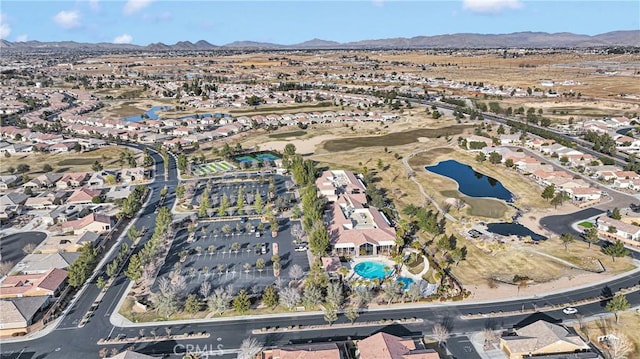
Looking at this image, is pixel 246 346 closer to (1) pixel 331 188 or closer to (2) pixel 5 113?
(1) pixel 331 188

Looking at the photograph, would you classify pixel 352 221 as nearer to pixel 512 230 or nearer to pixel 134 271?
pixel 512 230

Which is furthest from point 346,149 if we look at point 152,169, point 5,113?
point 5,113

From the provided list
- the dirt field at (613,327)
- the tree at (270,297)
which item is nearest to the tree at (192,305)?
the tree at (270,297)

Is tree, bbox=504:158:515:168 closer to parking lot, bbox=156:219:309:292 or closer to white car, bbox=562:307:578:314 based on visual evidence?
white car, bbox=562:307:578:314

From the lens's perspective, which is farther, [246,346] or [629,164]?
[629,164]

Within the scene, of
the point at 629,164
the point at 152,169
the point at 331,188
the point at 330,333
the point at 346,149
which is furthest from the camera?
the point at 346,149

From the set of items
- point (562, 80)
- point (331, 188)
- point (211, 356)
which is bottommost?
point (211, 356)
